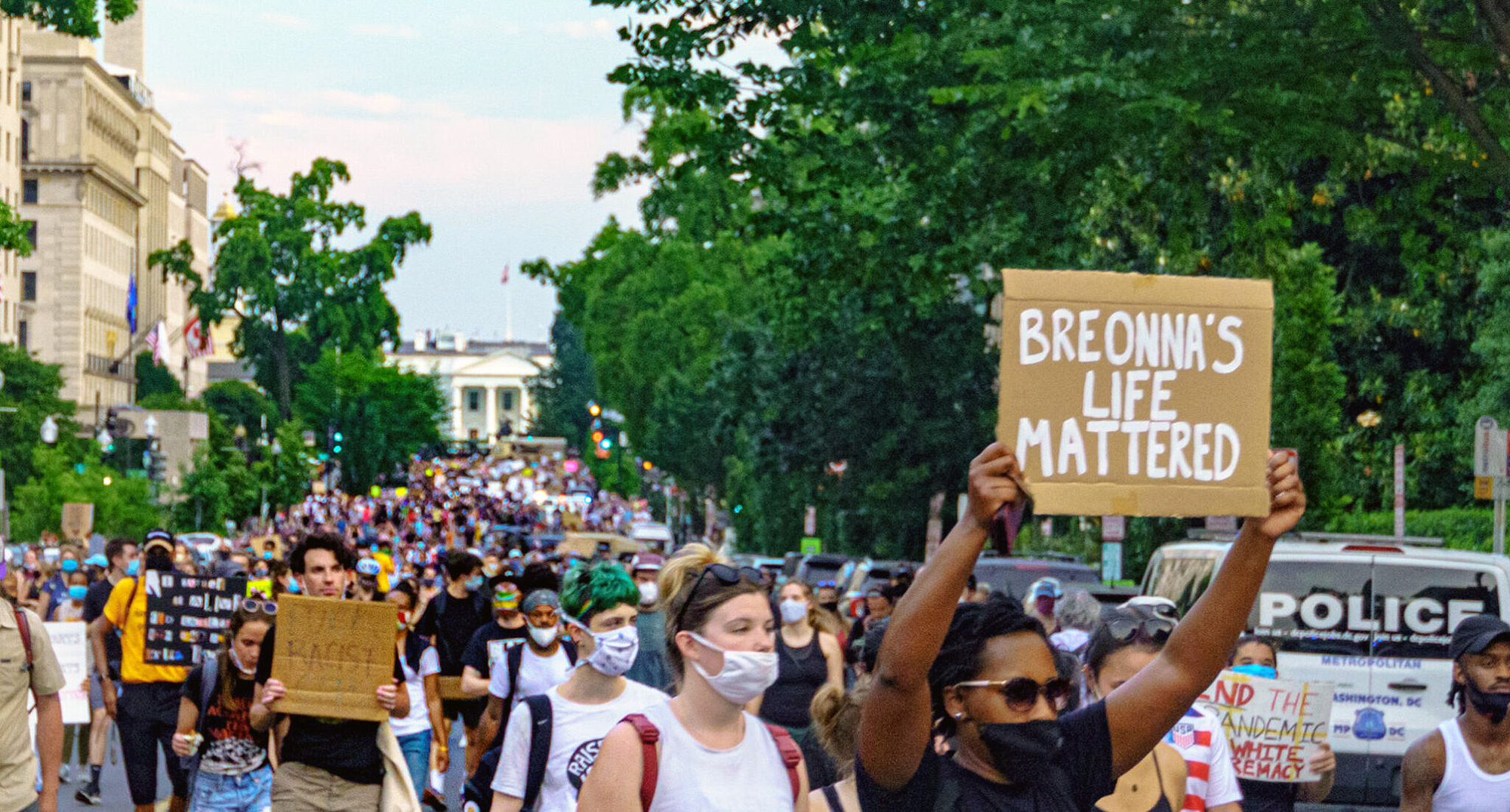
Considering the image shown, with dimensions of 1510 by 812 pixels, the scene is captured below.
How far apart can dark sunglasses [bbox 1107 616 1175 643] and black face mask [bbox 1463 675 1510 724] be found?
92 centimetres

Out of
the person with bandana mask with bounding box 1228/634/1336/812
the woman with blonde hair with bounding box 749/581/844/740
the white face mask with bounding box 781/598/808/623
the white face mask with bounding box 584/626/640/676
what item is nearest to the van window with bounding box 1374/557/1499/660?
the woman with blonde hair with bounding box 749/581/844/740

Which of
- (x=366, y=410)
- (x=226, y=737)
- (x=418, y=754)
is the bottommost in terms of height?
(x=418, y=754)

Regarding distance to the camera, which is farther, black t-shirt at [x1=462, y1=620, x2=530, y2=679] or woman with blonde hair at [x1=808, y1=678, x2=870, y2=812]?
black t-shirt at [x1=462, y1=620, x2=530, y2=679]

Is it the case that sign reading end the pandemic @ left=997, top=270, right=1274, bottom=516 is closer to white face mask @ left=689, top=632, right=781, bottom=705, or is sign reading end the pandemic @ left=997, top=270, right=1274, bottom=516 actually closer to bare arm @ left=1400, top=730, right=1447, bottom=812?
white face mask @ left=689, top=632, right=781, bottom=705

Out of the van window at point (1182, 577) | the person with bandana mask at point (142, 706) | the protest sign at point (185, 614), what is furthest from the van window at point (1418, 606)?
the person with bandana mask at point (142, 706)

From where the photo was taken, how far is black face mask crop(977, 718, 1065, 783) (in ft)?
13.1

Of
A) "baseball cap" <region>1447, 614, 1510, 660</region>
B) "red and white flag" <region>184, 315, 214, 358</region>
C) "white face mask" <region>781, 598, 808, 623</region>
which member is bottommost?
"white face mask" <region>781, 598, 808, 623</region>

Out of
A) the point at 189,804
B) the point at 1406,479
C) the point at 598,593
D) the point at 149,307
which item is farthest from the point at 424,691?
the point at 149,307

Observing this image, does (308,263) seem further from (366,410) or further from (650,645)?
(650,645)

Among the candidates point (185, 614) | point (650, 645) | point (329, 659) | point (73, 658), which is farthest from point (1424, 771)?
point (73, 658)

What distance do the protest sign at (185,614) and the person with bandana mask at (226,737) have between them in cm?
246

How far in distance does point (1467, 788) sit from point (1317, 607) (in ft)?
24.5

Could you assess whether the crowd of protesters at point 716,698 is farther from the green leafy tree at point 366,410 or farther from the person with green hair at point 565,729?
the green leafy tree at point 366,410

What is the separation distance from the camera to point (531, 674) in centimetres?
920
